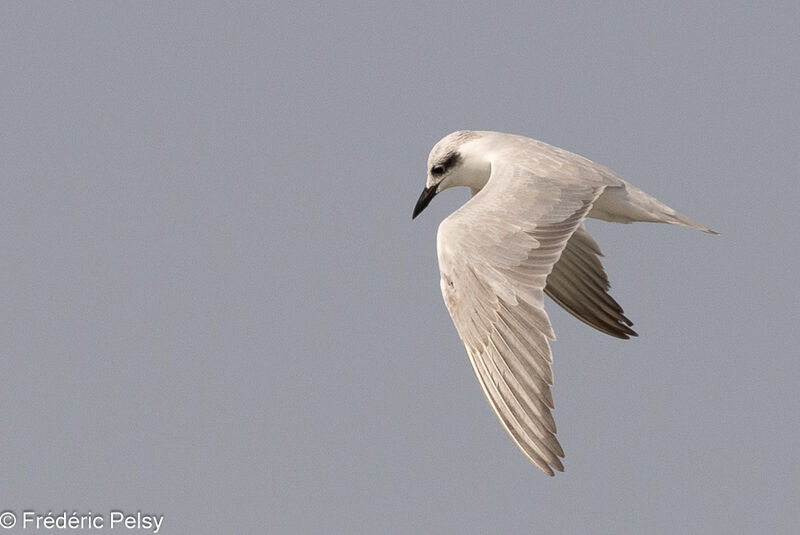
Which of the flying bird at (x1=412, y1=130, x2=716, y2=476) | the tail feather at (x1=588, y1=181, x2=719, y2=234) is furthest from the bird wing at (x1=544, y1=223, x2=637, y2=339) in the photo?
the tail feather at (x1=588, y1=181, x2=719, y2=234)

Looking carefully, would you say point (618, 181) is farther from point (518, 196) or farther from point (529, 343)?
point (529, 343)

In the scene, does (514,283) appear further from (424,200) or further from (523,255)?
(424,200)

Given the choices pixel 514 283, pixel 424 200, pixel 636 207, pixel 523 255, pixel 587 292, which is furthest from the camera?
pixel 424 200

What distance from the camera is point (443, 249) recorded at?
1087cm

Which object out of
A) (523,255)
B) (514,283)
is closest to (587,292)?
(523,255)

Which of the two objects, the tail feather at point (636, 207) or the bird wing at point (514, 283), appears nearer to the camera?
the bird wing at point (514, 283)

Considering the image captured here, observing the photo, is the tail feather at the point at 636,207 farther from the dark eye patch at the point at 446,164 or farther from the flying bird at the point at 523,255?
the dark eye patch at the point at 446,164

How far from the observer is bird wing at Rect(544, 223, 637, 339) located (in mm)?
13727

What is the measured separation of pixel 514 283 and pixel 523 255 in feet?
1.19

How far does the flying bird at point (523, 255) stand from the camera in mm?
9867

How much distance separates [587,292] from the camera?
13820mm

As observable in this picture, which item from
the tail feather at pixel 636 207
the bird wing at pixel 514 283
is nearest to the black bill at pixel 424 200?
the tail feather at pixel 636 207

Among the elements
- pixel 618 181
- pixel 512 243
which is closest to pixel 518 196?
pixel 512 243

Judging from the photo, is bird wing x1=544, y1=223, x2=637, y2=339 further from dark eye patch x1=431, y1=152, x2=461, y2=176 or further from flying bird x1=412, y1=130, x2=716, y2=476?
dark eye patch x1=431, y1=152, x2=461, y2=176
